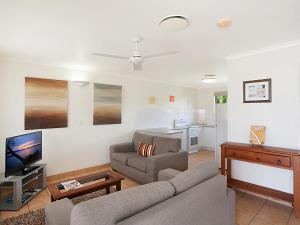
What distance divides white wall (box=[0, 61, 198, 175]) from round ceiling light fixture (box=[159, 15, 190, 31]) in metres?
2.75

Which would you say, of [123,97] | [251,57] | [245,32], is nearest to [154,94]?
[123,97]

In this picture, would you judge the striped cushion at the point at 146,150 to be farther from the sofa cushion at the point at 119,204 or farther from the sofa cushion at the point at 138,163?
the sofa cushion at the point at 119,204

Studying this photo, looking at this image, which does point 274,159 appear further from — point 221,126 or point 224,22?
point 224,22

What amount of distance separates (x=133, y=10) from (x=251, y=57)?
223cm

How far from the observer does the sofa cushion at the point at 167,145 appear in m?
3.52

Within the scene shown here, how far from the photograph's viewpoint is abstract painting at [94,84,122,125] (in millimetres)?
4180

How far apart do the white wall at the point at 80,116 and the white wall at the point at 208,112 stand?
5.25 ft

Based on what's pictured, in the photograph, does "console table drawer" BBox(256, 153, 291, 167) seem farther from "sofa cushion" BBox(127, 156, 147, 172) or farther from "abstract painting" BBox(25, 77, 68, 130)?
"abstract painting" BBox(25, 77, 68, 130)

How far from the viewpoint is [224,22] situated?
1.88 m

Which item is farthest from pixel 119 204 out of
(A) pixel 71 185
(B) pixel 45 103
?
(B) pixel 45 103

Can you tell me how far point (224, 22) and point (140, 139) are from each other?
303 centimetres

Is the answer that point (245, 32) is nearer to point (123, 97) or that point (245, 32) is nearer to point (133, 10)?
point (133, 10)

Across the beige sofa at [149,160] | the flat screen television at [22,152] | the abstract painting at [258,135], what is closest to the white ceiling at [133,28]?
the abstract painting at [258,135]

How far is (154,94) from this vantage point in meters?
5.31
